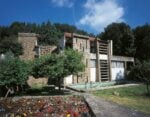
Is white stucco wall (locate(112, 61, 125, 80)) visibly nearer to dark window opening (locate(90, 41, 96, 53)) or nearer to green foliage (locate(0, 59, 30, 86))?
dark window opening (locate(90, 41, 96, 53))

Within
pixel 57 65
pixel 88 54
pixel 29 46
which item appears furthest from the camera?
pixel 88 54

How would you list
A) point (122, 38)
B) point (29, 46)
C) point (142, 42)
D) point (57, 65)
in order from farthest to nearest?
point (122, 38) < point (142, 42) < point (29, 46) < point (57, 65)

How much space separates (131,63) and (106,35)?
7.75 metres

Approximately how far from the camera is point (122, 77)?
127ft

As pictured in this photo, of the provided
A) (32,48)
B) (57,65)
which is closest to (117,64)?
(32,48)

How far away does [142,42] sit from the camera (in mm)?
43281

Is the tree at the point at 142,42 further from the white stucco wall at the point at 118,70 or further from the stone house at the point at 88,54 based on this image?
the stone house at the point at 88,54

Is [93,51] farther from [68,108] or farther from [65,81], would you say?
[68,108]

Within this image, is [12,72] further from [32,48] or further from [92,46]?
[92,46]

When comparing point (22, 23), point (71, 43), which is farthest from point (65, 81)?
point (22, 23)

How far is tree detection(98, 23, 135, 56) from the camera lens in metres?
43.7

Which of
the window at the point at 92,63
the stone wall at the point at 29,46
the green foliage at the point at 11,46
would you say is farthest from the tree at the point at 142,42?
the green foliage at the point at 11,46

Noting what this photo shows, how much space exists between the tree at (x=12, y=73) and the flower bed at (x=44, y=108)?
24.6 feet

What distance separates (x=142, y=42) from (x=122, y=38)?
3.46 meters
